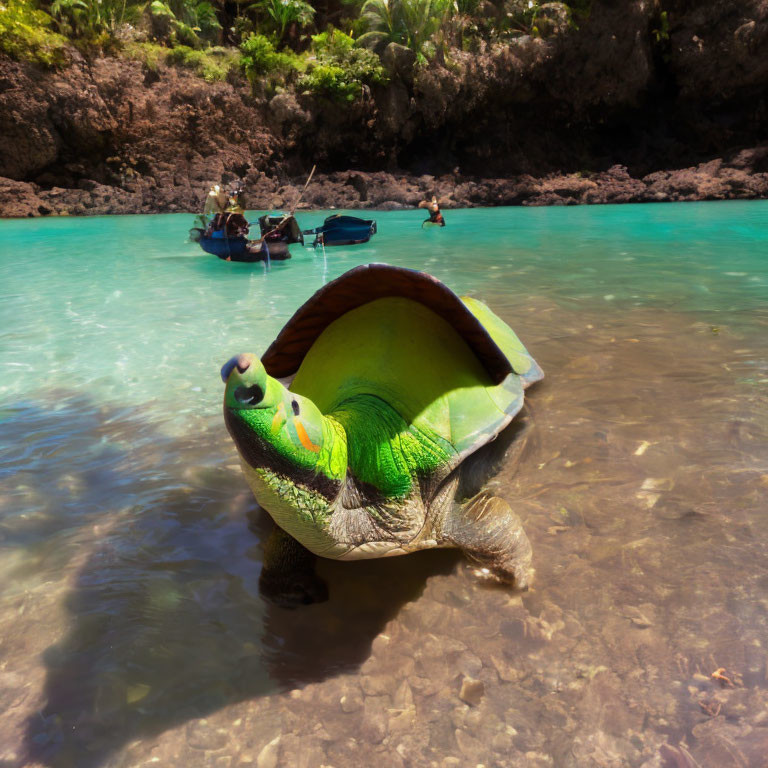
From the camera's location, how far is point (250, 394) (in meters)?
1.17

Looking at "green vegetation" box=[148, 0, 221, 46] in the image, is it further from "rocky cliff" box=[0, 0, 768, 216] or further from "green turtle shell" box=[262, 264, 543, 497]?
"green turtle shell" box=[262, 264, 543, 497]

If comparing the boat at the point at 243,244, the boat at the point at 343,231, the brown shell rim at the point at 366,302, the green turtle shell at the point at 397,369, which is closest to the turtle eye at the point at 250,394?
the green turtle shell at the point at 397,369

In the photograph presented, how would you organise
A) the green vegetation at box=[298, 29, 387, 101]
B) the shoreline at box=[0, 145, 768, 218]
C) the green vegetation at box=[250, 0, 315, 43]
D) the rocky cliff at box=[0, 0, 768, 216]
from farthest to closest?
the green vegetation at box=[250, 0, 315, 43] < the green vegetation at box=[298, 29, 387, 101] < the rocky cliff at box=[0, 0, 768, 216] < the shoreline at box=[0, 145, 768, 218]

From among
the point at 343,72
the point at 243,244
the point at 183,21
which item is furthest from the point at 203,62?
the point at 243,244

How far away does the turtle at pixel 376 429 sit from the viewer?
4.22 ft

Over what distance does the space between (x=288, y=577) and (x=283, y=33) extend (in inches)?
1313

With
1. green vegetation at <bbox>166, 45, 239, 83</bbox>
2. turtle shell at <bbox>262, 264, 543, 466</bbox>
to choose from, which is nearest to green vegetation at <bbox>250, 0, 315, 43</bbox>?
green vegetation at <bbox>166, 45, 239, 83</bbox>

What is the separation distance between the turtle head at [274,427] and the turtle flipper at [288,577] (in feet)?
2.36

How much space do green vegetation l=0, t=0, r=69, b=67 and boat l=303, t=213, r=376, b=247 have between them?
20.4 metres

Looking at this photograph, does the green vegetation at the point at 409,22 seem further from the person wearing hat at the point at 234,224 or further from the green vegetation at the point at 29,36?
the person wearing hat at the point at 234,224

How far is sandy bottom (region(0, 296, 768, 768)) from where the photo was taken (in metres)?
1.47

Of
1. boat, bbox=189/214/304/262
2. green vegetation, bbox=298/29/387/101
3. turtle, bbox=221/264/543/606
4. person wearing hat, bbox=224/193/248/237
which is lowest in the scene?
boat, bbox=189/214/304/262

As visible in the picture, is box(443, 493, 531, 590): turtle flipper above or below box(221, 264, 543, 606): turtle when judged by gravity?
below

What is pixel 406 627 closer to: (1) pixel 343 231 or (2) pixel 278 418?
(2) pixel 278 418
